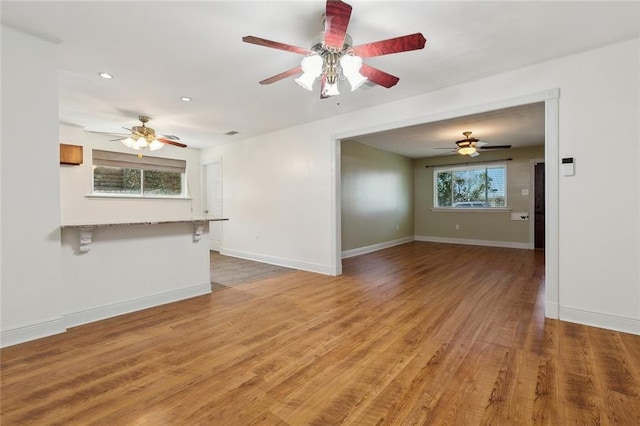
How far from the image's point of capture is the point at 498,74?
3.08 meters

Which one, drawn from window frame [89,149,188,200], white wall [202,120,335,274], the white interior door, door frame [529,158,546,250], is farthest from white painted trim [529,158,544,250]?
window frame [89,149,188,200]

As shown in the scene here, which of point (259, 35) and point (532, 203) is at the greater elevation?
point (259, 35)

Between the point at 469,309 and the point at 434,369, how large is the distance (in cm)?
134

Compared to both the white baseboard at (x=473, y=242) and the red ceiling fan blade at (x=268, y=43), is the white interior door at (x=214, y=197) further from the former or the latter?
the white baseboard at (x=473, y=242)

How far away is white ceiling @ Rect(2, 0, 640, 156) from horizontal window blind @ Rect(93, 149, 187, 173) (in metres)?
1.64

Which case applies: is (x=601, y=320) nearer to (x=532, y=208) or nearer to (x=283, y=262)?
(x=283, y=262)

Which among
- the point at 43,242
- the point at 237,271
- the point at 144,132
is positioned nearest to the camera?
the point at 43,242

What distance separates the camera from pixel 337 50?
2.18 meters

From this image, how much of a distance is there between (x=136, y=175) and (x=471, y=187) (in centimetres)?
804

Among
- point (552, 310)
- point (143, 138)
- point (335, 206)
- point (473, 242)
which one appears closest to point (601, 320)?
point (552, 310)

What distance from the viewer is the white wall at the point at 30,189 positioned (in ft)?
7.43

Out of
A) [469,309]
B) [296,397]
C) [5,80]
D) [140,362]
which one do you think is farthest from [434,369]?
[5,80]

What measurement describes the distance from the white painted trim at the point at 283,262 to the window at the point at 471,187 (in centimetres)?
496

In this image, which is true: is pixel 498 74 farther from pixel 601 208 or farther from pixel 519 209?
pixel 519 209
